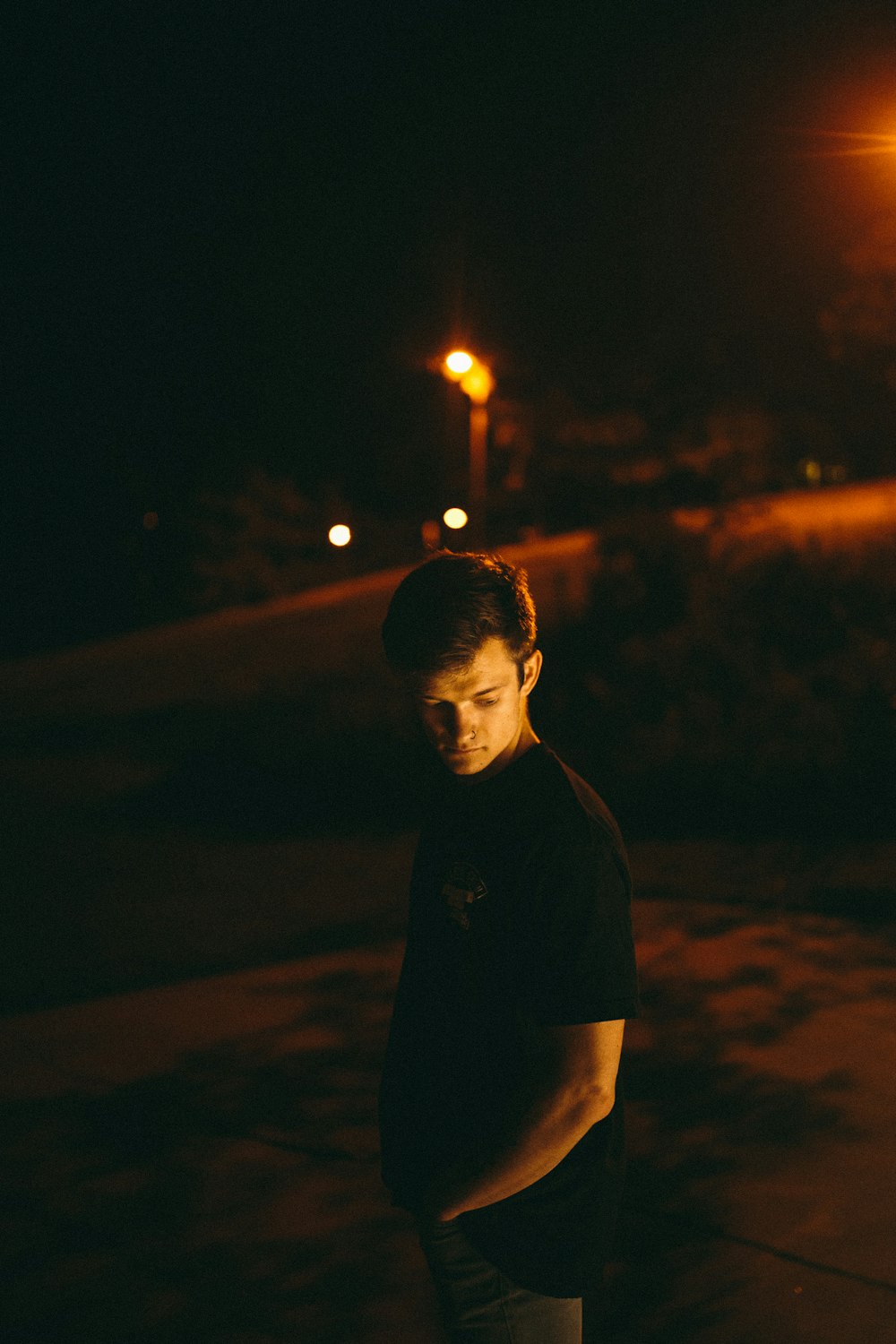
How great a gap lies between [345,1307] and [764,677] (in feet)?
23.7

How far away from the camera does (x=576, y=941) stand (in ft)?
4.90

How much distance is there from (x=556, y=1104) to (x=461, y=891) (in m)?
0.29

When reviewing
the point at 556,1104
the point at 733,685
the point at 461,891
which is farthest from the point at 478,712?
the point at 733,685

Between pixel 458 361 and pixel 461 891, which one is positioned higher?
pixel 458 361

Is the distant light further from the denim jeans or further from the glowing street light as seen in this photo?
the denim jeans

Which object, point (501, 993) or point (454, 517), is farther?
point (454, 517)

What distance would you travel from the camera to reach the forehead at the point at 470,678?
164cm

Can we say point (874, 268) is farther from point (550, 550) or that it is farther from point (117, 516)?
point (117, 516)

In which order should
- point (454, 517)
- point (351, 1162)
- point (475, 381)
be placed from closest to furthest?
point (351, 1162)
point (475, 381)
point (454, 517)

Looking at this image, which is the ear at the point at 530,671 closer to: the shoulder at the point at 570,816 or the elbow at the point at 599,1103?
the shoulder at the point at 570,816

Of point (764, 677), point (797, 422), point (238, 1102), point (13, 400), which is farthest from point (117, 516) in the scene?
point (238, 1102)

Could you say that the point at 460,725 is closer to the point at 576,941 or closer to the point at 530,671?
the point at 530,671

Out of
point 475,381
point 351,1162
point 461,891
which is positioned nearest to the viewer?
point 461,891

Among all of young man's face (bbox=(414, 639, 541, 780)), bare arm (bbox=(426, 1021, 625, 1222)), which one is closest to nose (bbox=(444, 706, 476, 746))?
young man's face (bbox=(414, 639, 541, 780))
